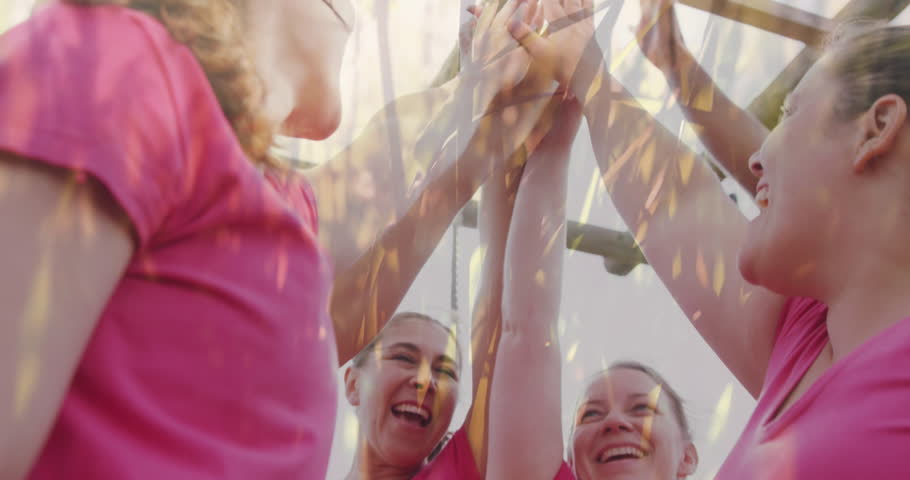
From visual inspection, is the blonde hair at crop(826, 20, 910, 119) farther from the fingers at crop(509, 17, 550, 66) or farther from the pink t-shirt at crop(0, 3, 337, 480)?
the pink t-shirt at crop(0, 3, 337, 480)

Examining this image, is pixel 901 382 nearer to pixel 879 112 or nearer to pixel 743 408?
pixel 879 112

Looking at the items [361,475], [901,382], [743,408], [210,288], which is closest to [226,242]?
[210,288]

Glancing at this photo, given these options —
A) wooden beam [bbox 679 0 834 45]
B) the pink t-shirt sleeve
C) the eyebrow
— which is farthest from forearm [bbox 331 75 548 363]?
the eyebrow

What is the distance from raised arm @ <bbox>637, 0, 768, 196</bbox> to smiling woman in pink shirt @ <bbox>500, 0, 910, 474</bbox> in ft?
0.36

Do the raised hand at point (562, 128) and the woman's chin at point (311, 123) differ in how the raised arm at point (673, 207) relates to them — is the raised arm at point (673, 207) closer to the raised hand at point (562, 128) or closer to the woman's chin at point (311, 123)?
the raised hand at point (562, 128)

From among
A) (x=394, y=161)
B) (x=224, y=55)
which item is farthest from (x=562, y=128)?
(x=224, y=55)

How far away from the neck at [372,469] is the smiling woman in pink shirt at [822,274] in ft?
2.82

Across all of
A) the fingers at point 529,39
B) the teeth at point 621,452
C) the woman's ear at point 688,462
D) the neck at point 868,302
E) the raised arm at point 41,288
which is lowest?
the woman's ear at point 688,462

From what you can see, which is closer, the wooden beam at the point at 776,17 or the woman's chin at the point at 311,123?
the woman's chin at the point at 311,123

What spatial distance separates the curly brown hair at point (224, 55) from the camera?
523 millimetres

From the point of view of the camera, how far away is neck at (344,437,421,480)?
5.45 ft

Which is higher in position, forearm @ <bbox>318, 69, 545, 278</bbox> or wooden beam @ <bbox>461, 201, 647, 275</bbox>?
forearm @ <bbox>318, 69, 545, 278</bbox>

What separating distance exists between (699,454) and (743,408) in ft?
1.01

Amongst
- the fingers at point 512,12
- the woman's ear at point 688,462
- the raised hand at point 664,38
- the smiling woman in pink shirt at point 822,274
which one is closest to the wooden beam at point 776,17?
the raised hand at point 664,38
